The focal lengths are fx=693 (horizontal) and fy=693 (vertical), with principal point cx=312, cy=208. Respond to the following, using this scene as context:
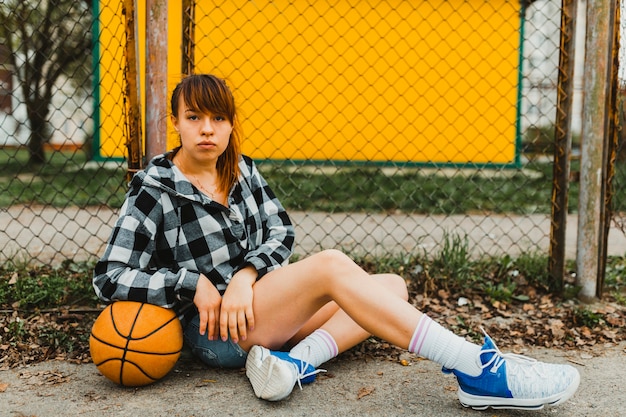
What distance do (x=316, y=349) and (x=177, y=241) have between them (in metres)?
0.65

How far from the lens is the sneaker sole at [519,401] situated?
2.24 m

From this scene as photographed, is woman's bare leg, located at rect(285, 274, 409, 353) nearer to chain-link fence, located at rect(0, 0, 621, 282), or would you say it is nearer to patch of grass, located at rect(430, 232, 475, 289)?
patch of grass, located at rect(430, 232, 475, 289)

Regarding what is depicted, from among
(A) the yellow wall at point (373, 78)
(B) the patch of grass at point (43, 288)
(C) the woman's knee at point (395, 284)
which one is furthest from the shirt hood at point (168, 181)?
(A) the yellow wall at point (373, 78)

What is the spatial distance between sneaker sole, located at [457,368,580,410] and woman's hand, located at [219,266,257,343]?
2.57ft

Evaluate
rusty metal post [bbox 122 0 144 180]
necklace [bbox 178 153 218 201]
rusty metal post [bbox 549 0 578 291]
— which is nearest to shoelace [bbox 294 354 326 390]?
necklace [bbox 178 153 218 201]

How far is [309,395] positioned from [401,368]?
0.46 meters

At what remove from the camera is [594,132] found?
3443mm

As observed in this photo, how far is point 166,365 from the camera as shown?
245 cm

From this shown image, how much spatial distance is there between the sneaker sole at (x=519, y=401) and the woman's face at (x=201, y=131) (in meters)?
1.22

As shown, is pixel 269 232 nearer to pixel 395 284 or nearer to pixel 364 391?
pixel 395 284

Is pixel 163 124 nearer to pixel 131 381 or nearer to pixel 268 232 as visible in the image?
pixel 268 232

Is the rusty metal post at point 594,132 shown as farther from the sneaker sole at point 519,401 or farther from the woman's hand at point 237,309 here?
the woman's hand at point 237,309

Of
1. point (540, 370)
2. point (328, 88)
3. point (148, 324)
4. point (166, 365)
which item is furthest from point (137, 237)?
point (328, 88)

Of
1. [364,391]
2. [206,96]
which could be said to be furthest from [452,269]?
[206,96]
